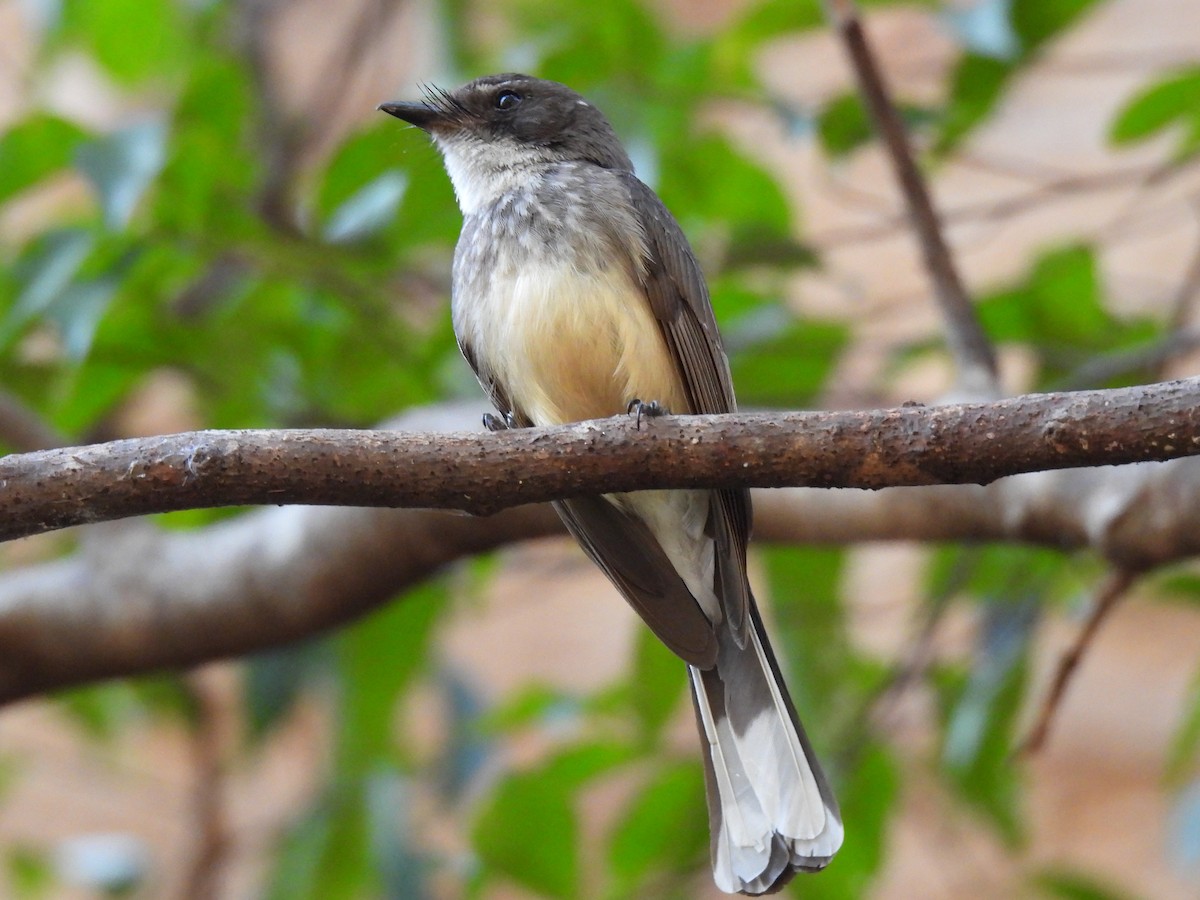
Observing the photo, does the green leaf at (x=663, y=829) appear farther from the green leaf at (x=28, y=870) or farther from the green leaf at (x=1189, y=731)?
the green leaf at (x=28, y=870)

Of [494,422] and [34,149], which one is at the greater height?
[34,149]

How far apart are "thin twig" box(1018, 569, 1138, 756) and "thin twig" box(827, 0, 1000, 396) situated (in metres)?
0.44

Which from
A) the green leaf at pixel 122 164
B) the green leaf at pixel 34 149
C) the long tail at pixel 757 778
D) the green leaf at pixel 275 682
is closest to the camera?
the long tail at pixel 757 778

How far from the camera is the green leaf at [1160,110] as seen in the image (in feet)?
9.91

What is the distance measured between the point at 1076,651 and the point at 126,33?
3209 mm

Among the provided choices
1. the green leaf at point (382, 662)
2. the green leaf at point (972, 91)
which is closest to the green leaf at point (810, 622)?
the green leaf at point (382, 662)

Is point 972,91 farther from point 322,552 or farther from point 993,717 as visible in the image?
point 322,552

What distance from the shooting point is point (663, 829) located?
3387mm

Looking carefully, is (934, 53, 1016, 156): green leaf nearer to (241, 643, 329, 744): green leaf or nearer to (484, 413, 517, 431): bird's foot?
(484, 413, 517, 431): bird's foot

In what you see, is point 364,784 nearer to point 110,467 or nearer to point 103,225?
point 103,225

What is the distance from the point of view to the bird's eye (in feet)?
10.6

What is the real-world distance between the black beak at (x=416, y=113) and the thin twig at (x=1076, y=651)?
5.56ft

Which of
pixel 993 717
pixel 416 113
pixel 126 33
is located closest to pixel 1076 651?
pixel 993 717

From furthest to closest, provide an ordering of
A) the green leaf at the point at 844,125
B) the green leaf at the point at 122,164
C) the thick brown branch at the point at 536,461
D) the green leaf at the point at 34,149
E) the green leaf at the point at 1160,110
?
the green leaf at the point at 844,125 < the green leaf at the point at 1160,110 < the green leaf at the point at 34,149 < the green leaf at the point at 122,164 < the thick brown branch at the point at 536,461
